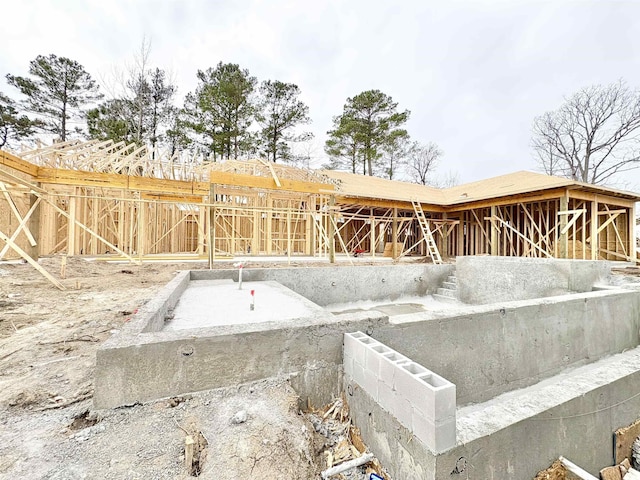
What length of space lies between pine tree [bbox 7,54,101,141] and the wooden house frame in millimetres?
7515

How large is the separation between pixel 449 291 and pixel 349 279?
11.7 feet

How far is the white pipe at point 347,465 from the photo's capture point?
6.01 ft

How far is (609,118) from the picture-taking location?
60.1 ft

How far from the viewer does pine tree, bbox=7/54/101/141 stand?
48.8 feet

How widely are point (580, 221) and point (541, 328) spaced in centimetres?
964

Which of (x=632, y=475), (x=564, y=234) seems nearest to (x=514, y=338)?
(x=632, y=475)

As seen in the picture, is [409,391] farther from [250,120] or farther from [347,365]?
[250,120]

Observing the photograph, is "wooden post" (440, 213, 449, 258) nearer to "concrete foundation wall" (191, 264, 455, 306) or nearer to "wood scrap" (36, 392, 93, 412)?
"concrete foundation wall" (191, 264, 455, 306)

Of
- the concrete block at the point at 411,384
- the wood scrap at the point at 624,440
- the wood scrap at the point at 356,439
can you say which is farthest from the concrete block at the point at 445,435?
the wood scrap at the point at 624,440

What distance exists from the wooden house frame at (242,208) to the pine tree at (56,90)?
7515 millimetres

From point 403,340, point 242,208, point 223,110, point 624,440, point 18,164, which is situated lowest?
point 624,440

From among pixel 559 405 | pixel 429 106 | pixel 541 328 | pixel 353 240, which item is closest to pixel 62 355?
pixel 559 405

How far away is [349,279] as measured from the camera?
7.35 metres

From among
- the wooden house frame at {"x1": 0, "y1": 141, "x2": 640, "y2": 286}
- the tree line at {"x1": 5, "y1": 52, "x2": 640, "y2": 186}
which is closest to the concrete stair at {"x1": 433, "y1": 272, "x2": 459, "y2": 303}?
the wooden house frame at {"x1": 0, "y1": 141, "x2": 640, "y2": 286}
